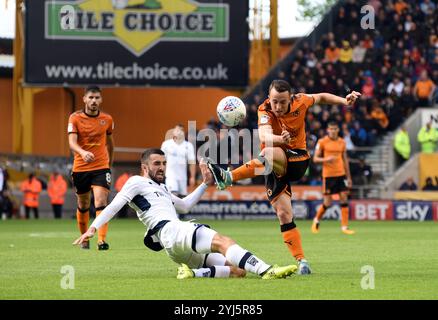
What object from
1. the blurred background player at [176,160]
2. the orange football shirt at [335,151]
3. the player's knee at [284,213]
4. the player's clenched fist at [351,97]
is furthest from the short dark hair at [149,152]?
the blurred background player at [176,160]

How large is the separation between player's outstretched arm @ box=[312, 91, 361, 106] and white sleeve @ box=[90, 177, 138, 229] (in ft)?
7.68

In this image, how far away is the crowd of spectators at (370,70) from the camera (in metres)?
34.4

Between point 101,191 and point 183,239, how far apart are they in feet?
19.1

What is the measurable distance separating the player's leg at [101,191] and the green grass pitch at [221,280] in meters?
0.25

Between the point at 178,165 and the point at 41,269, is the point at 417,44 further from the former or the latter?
the point at 41,269

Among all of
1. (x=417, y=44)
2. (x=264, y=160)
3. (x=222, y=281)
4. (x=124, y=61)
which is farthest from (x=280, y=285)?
(x=417, y=44)

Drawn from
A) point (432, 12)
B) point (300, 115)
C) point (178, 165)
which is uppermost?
point (432, 12)

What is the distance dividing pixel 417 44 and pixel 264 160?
27.5 meters

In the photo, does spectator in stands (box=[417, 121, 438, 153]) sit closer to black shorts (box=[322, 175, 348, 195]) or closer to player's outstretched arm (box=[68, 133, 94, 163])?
black shorts (box=[322, 175, 348, 195])

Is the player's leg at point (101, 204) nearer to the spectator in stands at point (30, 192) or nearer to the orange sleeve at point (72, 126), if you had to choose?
the orange sleeve at point (72, 126)

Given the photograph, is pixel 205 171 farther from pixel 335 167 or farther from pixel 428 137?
pixel 428 137
